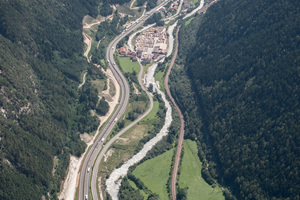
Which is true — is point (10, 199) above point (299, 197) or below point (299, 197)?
above

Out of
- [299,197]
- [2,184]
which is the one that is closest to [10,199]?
[2,184]

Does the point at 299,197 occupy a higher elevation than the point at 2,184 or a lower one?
lower

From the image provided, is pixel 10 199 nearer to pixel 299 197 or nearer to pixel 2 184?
pixel 2 184
